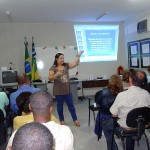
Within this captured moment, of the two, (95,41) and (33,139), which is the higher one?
(95,41)

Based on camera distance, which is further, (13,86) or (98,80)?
(98,80)

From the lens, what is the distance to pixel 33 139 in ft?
2.43

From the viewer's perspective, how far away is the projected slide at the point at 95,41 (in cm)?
790

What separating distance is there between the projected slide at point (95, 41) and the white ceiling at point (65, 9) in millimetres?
457

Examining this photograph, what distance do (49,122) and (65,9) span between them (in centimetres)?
498

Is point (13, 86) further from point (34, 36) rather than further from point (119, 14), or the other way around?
point (119, 14)

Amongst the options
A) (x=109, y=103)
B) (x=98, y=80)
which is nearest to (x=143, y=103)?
(x=109, y=103)

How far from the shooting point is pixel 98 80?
816cm

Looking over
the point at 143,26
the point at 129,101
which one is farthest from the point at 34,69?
the point at 129,101

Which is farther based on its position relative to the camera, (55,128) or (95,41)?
(95,41)

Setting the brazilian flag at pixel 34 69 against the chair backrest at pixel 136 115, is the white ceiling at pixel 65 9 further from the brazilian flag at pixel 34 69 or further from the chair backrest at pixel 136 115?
the chair backrest at pixel 136 115

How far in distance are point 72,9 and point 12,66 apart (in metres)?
2.99

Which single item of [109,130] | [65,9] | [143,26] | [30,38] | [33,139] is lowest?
[109,130]

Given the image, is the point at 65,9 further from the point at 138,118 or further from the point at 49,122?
the point at 49,122
